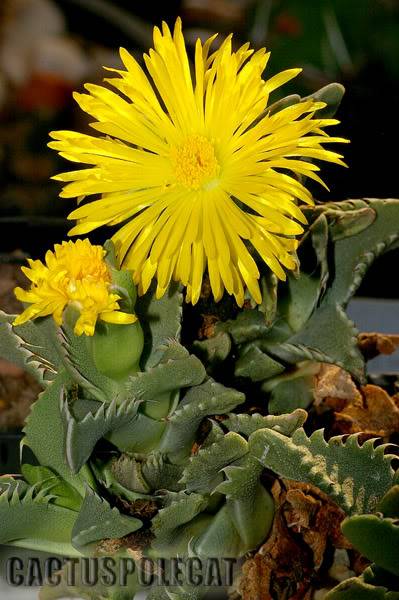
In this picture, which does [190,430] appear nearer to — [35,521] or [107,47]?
[35,521]

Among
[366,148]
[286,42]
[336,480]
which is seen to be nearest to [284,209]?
[336,480]

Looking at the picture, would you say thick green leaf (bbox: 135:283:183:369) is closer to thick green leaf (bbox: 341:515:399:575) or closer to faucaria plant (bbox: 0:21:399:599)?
faucaria plant (bbox: 0:21:399:599)

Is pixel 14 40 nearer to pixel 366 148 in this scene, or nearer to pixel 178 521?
pixel 366 148

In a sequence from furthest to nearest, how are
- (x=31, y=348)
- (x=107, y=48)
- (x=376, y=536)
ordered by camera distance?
(x=107, y=48) < (x=31, y=348) < (x=376, y=536)

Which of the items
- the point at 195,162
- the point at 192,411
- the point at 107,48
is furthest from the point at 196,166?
the point at 107,48

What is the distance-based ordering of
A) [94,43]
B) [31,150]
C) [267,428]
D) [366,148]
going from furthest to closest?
[31,150] → [94,43] → [366,148] → [267,428]

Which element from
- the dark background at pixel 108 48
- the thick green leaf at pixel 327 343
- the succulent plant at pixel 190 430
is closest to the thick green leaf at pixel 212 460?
the succulent plant at pixel 190 430

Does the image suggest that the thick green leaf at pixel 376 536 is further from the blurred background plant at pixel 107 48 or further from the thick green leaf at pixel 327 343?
the blurred background plant at pixel 107 48
